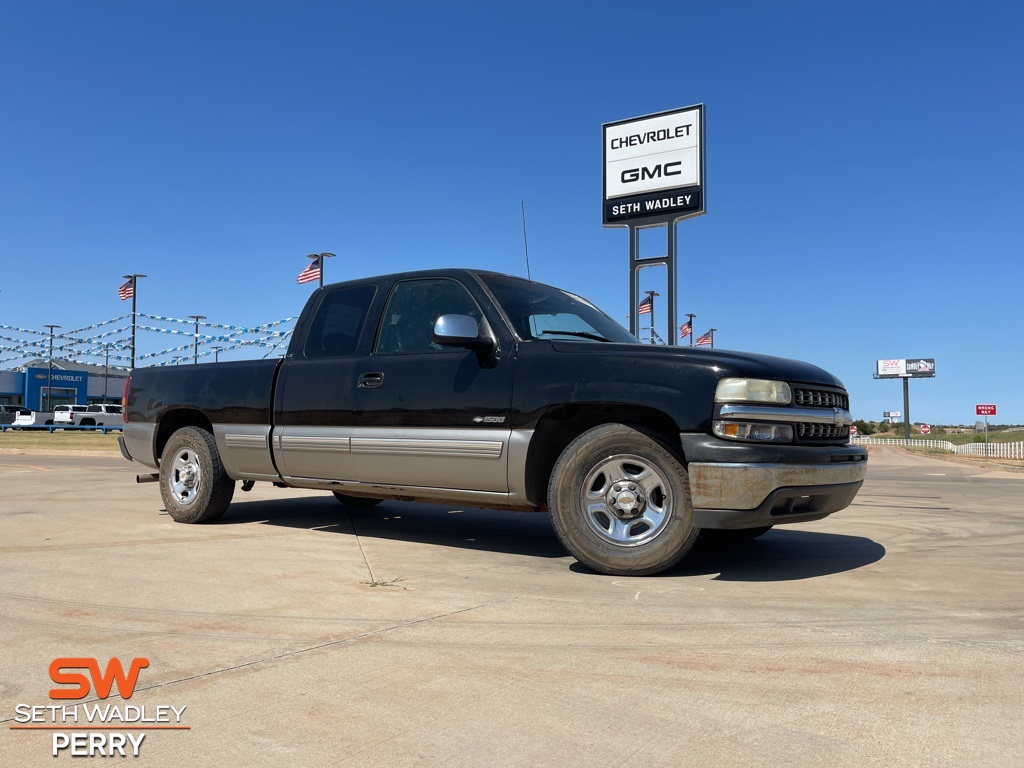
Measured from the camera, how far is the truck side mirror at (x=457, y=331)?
5047mm

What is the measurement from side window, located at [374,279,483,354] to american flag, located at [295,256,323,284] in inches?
819

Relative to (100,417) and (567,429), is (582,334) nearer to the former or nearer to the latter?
(567,429)

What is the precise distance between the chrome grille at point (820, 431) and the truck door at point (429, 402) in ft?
5.68

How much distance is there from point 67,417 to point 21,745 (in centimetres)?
6087

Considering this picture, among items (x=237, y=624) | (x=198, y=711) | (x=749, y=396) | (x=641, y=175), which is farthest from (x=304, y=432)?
(x=641, y=175)

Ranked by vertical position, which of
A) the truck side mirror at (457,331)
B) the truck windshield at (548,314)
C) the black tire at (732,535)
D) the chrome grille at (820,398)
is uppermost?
the truck windshield at (548,314)

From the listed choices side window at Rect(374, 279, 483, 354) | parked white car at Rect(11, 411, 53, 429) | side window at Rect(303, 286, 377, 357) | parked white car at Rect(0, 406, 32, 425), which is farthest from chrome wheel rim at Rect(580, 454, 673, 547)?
parked white car at Rect(0, 406, 32, 425)

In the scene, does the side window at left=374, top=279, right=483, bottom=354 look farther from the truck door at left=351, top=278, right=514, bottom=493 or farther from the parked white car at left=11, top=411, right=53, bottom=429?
the parked white car at left=11, top=411, right=53, bottom=429

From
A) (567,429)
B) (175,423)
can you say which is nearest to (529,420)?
(567,429)

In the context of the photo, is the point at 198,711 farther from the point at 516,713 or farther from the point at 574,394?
the point at 574,394

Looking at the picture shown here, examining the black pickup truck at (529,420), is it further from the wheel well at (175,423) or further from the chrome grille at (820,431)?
the wheel well at (175,423)

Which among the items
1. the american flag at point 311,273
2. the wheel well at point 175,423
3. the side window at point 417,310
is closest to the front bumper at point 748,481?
the side window at point 417,310

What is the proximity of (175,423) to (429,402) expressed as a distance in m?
3.28

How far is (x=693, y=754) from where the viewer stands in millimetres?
2234
